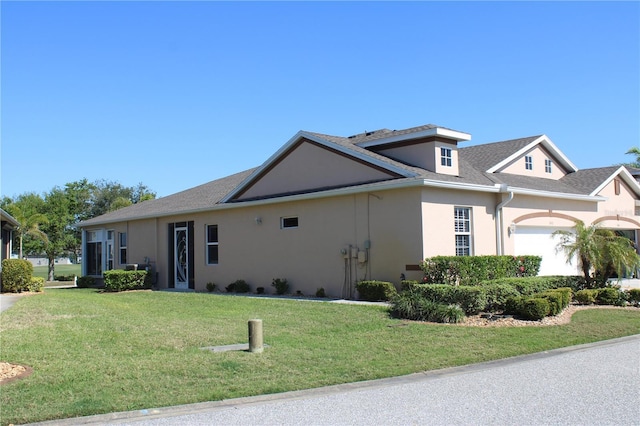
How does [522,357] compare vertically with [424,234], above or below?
below

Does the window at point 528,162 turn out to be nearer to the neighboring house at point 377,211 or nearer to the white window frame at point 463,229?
the neighboring house at point 377,211

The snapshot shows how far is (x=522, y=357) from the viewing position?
9.34 meters

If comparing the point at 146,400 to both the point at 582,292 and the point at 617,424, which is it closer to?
the point at 617,424

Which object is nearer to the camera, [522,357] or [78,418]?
[78,418]

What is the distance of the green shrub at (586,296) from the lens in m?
16.0

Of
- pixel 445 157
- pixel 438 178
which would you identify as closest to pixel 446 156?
pixel 445 157

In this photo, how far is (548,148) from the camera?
77.8 feet

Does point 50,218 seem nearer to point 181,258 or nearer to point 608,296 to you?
point 181,258

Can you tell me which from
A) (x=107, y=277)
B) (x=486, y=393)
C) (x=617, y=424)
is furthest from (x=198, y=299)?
(x=617, y=424)

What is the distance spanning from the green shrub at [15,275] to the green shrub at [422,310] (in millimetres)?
14455

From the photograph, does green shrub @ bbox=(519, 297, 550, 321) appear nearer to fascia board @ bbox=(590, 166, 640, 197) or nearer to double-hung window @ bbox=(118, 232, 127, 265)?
fascia board @ bbox=(590, 166, 640, 197)

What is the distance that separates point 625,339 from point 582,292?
5.10 meters

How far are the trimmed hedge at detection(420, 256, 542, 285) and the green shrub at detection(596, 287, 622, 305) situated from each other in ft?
8.12

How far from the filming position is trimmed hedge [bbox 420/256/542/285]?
15.3 metres
